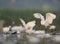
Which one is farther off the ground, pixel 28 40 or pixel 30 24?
pixel 30 24

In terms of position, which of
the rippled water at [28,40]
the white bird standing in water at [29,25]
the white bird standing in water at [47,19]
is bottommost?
the rippled water at [28,40]

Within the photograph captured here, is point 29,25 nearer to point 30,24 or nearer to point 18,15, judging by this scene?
point 30,24

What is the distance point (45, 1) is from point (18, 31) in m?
0.36

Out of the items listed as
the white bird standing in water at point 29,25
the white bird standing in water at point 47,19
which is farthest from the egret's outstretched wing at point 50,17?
the white bird standing in water at point 29,25

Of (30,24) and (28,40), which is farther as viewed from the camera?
(30,24)

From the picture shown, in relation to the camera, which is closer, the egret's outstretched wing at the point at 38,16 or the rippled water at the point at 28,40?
the rippled water at the point at 28,40

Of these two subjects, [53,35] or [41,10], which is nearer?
[53,35]

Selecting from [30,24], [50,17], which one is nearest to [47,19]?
[50,17]

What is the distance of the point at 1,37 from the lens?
1.20m

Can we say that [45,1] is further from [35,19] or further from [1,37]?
[1,37]

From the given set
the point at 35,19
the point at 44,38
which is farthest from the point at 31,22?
the point at 44,38

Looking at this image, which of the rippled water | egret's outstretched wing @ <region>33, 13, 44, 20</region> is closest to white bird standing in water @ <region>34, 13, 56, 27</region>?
egret's outstretched wing @ <region>33, 13, 44, 20</region>

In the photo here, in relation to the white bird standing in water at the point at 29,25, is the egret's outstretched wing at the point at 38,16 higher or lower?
higher

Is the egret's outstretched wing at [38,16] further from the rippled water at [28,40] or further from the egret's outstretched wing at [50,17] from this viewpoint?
the rippled water at [28,40]
